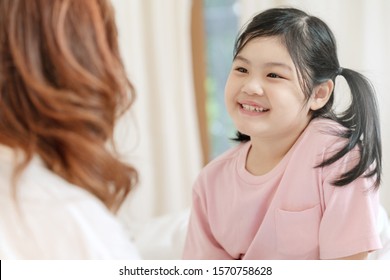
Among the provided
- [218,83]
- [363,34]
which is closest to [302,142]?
[363,34]

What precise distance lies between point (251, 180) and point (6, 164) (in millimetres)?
344

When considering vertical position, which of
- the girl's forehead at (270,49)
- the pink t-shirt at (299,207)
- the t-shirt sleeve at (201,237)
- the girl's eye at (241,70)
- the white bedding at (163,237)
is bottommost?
the white bedding at (163,237)

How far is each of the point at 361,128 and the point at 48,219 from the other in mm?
409

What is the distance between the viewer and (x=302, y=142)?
75 cm

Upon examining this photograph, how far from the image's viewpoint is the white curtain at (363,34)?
75 cm

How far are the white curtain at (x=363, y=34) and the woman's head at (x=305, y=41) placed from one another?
2cm

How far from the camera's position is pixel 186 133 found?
100 cm

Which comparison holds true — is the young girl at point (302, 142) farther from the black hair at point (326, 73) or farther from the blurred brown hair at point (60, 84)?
the blurred brown hair at point (60, 84)

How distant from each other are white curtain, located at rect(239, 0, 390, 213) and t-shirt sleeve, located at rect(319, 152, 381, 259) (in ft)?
0.20

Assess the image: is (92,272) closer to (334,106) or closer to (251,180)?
(251,180)

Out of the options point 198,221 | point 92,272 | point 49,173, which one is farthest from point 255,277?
point 49,173

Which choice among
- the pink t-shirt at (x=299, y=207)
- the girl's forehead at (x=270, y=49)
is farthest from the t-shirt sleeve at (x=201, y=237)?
the girl's forehead at (x=270, y=49)

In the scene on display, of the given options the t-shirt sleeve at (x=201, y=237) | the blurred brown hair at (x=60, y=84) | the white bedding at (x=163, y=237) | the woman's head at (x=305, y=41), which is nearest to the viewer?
the blurred brown hair at (x=60, y=84)

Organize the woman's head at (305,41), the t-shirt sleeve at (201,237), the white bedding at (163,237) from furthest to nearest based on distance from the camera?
1. the white bedding at (163,237)
2. the t-shirt sleeve at (201,237)
3. the woman's head at (305,41)
